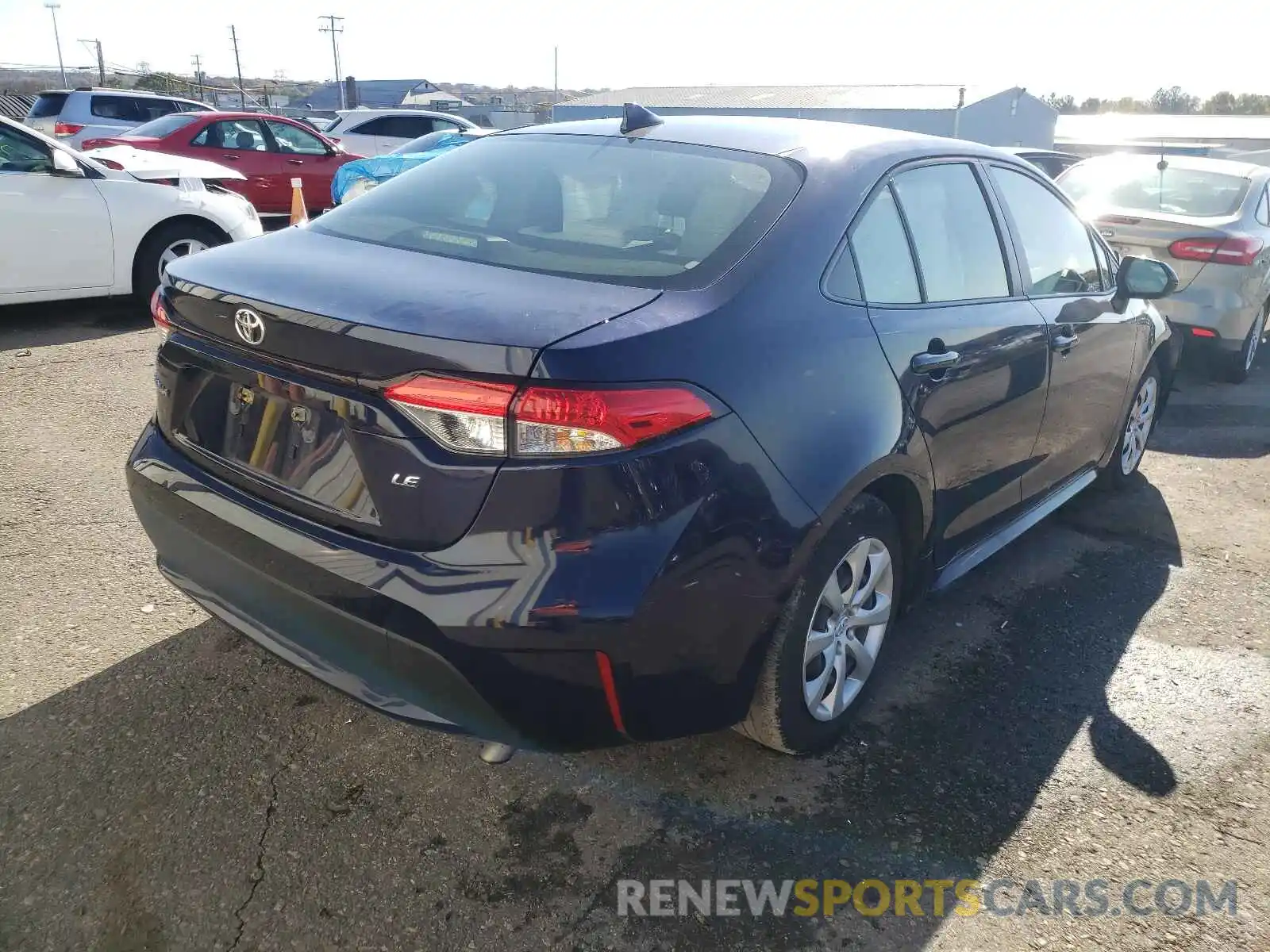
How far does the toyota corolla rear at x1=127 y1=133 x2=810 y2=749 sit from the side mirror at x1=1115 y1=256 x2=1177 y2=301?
2.29 m

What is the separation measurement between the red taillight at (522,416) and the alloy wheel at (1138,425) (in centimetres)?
353

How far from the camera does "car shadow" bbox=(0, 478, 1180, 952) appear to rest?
84.5 inches

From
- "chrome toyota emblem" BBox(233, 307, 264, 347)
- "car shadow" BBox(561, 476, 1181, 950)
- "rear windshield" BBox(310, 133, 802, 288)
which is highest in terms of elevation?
"rear windshield" BBox(310, 133, 802, 288)

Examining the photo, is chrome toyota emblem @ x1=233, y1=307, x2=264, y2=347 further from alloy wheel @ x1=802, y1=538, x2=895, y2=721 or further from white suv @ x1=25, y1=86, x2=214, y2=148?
white suv @ x1=25, y1=86, x2=214, y2=148

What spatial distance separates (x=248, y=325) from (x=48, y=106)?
1837 centimetres

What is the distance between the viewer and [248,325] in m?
2.18

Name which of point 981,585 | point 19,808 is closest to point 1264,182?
point 981,585

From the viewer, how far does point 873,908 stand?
2.24m

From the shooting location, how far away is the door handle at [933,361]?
2689 millimetres

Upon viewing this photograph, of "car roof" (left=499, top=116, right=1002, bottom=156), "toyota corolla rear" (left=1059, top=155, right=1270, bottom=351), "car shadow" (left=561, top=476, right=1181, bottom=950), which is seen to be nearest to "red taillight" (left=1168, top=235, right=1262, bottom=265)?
"toyota corolla rear" (left=1059, top=155, right=1270, bottom=351)

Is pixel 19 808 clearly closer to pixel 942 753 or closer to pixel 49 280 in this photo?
pixel 942 753

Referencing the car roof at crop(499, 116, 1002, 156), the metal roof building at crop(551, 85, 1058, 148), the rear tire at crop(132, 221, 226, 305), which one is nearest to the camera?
the car roof at crop(499, 116, 1002, 156)

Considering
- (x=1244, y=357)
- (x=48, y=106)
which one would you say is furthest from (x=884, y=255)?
(x=48, y=106)

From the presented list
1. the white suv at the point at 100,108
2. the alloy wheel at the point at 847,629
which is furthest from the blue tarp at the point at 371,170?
the alloy wheel at the point at 847,629
